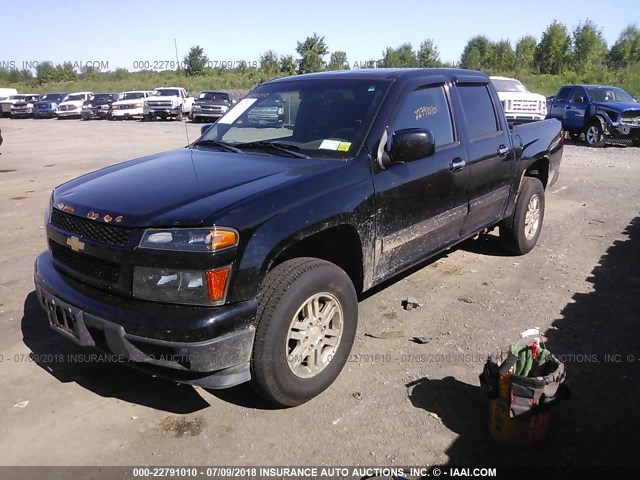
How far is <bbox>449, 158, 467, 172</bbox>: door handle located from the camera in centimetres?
420

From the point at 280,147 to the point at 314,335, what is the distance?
1335mm

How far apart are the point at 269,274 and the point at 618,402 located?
219 centimetres

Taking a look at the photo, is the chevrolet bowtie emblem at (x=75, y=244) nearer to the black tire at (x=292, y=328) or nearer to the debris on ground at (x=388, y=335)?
the black tire at (x=292, y=328)

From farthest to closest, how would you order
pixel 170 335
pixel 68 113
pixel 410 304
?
pixel 68 113
pixel 410 304
pixel 170 335

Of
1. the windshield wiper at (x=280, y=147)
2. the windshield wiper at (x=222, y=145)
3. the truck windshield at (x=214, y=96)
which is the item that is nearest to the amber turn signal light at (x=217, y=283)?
the windshield wiper at (x=280, y=147)

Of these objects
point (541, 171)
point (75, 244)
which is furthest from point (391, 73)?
point (541, 171)

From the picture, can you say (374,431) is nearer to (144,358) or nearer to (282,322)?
Result: (282,322)

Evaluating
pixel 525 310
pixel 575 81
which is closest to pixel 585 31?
pixel 575 81

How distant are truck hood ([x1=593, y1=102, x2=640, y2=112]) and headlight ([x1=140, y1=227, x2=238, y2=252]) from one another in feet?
51.9

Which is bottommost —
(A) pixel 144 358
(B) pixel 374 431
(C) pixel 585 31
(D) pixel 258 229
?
(B) pixel 374 431

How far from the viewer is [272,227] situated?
2.87 m

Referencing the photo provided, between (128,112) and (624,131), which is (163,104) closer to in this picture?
(128,112)

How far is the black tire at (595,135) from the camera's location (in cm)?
1582

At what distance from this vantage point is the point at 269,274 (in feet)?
9.95
